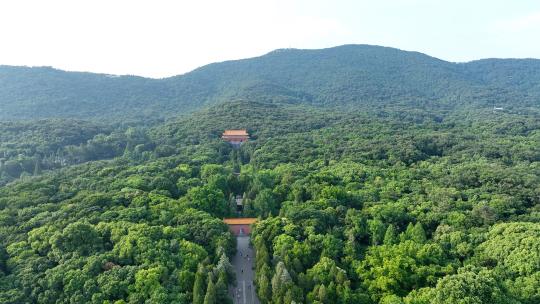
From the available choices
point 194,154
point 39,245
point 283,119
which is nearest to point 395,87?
point 283,119

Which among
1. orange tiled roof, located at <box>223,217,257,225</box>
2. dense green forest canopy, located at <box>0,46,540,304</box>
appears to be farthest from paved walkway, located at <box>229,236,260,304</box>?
orange tiled roof, located at <box>223,217,257,225</box>

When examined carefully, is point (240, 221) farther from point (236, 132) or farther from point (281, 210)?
point (236, 132)

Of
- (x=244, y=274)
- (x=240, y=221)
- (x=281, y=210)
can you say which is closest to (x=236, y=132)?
(x=240, y=221)

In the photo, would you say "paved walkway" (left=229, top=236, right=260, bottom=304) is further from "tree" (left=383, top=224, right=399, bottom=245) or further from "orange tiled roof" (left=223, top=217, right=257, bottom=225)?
"tree" (left=383, top=224, right=399, bottom=245)

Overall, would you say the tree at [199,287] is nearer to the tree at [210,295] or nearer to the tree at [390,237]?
the tree at [210,295]

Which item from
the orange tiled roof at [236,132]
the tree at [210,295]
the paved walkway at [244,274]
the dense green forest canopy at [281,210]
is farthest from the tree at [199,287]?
the orange tiled roof at [236,132]

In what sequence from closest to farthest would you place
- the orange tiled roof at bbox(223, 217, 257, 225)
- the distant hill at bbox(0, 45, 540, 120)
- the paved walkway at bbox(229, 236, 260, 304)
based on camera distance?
the paved walkway at bbox(229, 236, 260, 304) → the orange tiled roof at bbox(223, 217, 257, 225) → the distant hill at bbox(0, 45, 540, 120)

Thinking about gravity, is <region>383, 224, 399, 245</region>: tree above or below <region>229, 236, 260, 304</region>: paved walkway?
above
